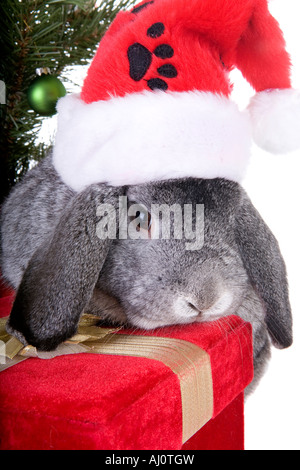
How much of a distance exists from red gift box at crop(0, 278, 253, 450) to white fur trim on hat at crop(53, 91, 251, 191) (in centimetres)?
26

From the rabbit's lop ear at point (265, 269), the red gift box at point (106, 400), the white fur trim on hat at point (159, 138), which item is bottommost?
the red gift box at point (106, 400)

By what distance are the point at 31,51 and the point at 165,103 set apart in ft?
1.25

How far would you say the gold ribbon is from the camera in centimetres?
62

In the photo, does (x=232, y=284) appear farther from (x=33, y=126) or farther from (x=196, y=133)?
(x=33, y=126)

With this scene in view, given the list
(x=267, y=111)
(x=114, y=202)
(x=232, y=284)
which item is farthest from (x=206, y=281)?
(x=267, y=111)

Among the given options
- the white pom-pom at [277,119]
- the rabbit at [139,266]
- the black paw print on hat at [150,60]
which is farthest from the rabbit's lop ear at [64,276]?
the white pom-pom at [277,119]

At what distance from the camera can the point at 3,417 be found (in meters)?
0.52

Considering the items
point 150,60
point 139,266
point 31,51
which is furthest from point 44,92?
point 139,266

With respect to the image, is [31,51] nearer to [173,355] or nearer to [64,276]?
[64,276]

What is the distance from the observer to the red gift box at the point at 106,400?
0.49 m

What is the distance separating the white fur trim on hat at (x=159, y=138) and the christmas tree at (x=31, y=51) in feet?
0.75

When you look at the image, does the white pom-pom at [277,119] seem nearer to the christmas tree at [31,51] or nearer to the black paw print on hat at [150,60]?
the black paw print on hat at [150,60]

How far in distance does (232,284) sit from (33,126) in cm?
58
